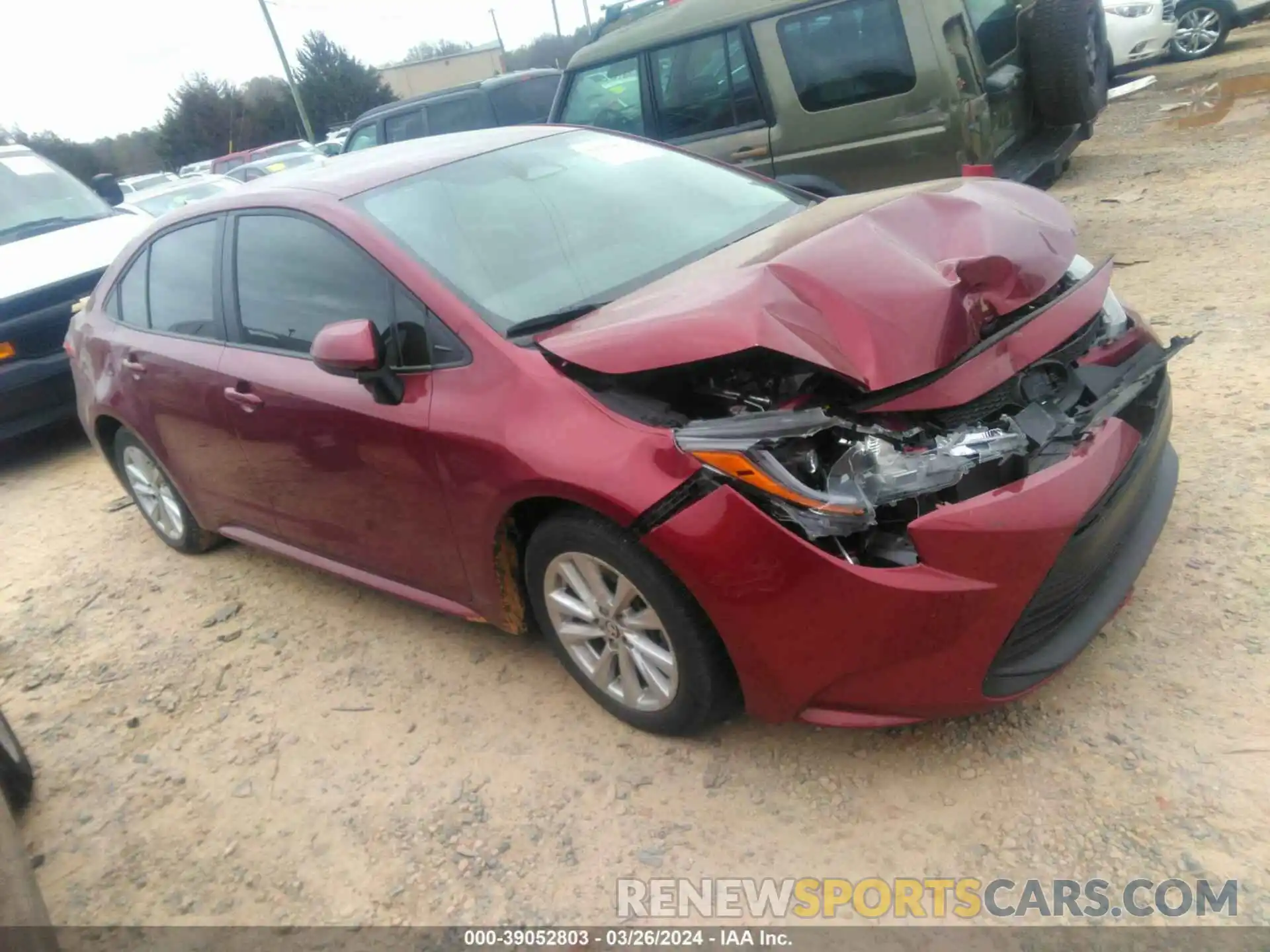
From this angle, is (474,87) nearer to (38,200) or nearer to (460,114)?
(460,114)

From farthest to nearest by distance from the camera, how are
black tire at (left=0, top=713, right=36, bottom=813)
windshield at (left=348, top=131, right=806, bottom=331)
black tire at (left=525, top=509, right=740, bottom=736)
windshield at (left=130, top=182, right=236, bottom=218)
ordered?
windshield at (left=130, top=182, right=236, bottom=218)
black tire at (left=0, top=713, right=36, bottom=813)
windshield at (left=348, top=131, right=806, bottom=331)
black tire at (left=525, top=509, right=740, bottom=736)

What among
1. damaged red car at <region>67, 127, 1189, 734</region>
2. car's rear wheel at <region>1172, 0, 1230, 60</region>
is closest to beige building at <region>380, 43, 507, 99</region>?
car's rear wheel at <region>1172, 0, 1230, 60</region>

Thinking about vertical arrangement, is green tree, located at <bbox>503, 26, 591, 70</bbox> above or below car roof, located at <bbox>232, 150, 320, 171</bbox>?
above

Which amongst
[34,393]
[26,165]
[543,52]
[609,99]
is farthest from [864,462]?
[543,52]

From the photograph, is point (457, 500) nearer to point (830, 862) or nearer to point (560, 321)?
point (560, 321)

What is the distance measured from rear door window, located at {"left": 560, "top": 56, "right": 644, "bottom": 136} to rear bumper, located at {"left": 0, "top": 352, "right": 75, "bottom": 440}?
3.89 m

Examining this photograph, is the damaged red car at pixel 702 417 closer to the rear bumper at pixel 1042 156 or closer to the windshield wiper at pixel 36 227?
the rear bumper at pixel 1042 156

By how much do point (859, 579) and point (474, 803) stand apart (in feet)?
4.39

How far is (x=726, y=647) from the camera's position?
2365 mm

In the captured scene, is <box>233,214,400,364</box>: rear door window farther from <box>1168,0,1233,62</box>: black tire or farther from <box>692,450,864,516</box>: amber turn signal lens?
<box>1168,0,1233,62</box>: black tire

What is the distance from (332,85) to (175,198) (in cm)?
3801

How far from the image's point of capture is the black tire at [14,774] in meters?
3.13

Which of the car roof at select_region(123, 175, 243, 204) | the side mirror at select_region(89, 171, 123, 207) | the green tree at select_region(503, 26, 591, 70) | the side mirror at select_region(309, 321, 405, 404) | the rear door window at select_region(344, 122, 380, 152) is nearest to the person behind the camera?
the side mirror at select_region(309, 321, 405, 404)

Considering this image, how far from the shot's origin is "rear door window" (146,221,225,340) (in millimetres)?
3648
